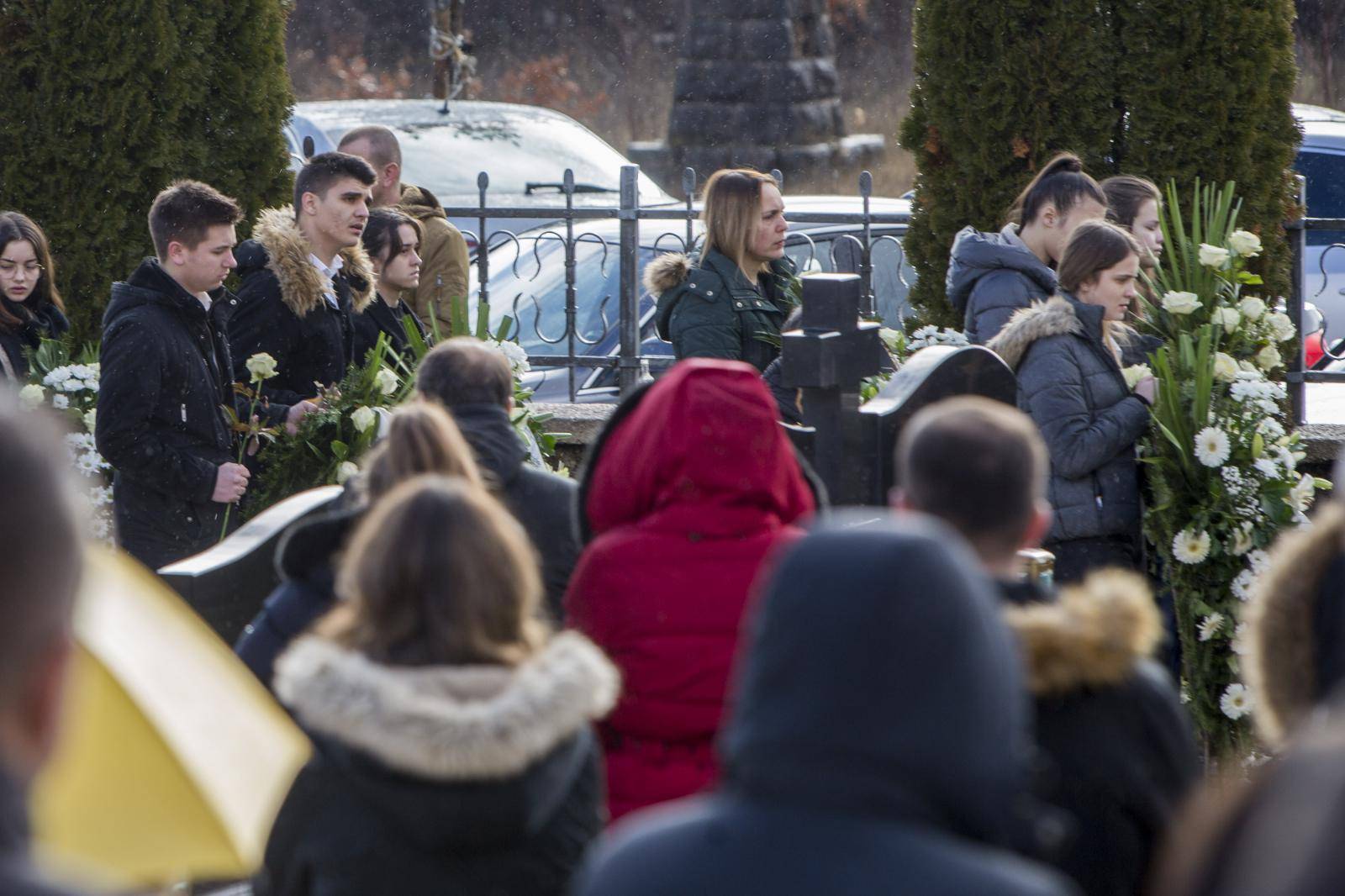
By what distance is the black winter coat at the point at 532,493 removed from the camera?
3.34m

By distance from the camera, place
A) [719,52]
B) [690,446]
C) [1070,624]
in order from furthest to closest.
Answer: [719,52] < [690,446] < [1070,624]

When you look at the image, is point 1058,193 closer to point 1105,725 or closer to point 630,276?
point 630,276

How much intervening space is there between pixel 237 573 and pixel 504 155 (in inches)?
323

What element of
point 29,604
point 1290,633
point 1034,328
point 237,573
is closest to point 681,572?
point 1290,633

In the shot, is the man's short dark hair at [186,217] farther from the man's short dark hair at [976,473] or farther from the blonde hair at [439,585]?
the man's short dark hair at [976,473]

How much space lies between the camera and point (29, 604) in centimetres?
133

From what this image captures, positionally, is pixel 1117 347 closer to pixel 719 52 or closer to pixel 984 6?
pixel 984 6

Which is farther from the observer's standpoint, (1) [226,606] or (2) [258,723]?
(1) [226,606]

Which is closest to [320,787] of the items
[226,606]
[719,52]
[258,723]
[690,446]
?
[258,723]

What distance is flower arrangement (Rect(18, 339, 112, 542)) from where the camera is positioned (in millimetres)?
5598

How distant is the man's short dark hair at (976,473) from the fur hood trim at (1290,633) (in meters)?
0.46

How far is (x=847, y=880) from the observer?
1.48 meters

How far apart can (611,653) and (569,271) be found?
14.7 feet

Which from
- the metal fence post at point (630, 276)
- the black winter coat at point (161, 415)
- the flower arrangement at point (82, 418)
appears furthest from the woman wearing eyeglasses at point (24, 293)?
the metal fence post at point (630, 276)
